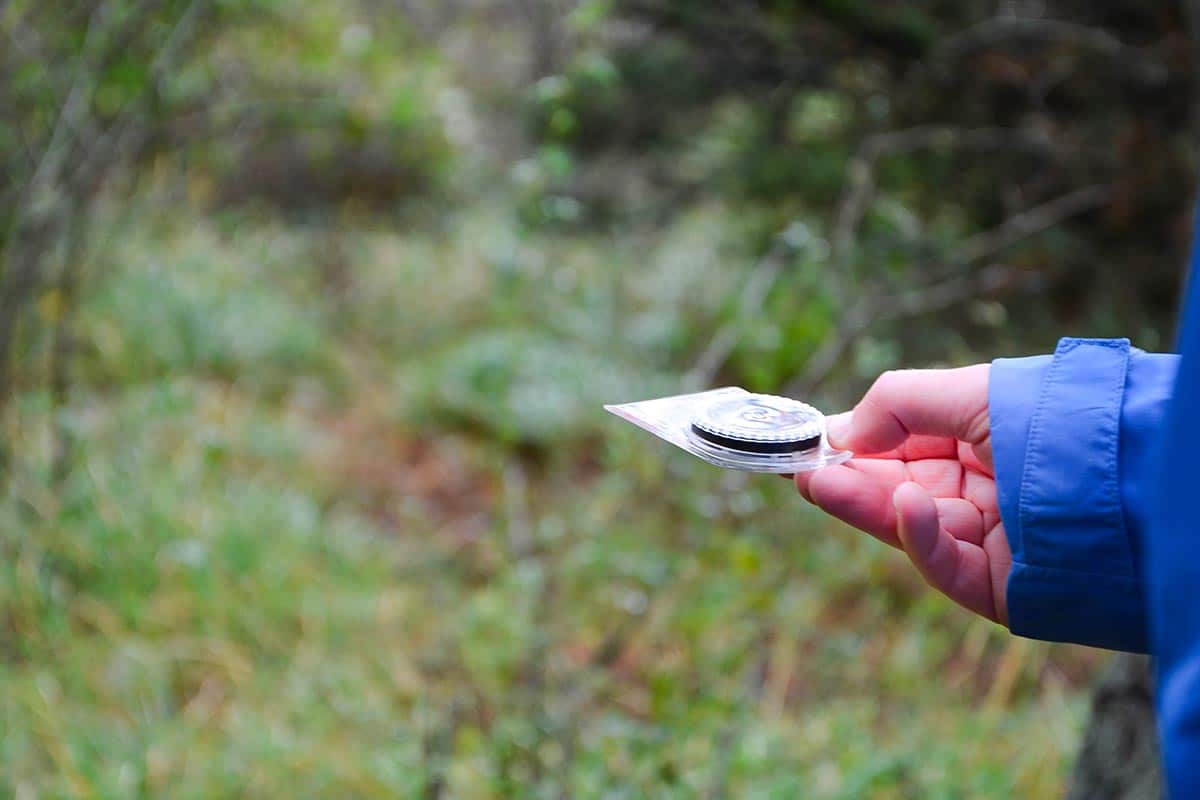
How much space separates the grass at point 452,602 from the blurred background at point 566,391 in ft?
0.05

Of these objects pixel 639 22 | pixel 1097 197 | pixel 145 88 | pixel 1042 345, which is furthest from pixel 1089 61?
pixel 145 88

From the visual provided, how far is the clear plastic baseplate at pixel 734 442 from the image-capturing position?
1.38 meters

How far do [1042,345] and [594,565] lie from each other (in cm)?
223

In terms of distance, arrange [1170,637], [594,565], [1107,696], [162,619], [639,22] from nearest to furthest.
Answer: [1170,637]
[1107,696]
[162,619]
[594,565]
[639,22]

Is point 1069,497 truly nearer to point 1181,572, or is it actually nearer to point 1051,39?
point 1181,572

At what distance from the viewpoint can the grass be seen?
294 cm

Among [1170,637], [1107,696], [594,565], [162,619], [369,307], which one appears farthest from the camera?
[369,307]

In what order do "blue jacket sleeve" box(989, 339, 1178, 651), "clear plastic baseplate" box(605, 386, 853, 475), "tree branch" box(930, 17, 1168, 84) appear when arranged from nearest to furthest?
"blue jacket sleeve" box(989, 339, 1178, 651) < "clear plastic baseplate" box(605, 386, 853, 475) < "tree branch" box(930, 17, 1168, 84)

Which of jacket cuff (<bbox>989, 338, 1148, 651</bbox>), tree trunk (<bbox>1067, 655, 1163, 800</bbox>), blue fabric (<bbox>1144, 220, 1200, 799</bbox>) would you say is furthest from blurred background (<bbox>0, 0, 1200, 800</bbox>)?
A: blue fabric (<bbox>1144, 220, 1200, 799</bbox>)

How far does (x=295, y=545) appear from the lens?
13.2ft

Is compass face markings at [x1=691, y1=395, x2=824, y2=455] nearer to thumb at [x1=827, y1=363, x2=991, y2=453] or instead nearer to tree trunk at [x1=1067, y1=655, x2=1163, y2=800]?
thumb at [x1=827, y1=363, x2=991, y2=453]

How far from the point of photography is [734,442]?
1.39 m

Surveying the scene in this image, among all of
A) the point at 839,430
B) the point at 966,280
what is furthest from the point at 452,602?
the point at 839,430

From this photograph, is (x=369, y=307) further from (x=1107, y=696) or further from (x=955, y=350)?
(x=1107, y=696)
